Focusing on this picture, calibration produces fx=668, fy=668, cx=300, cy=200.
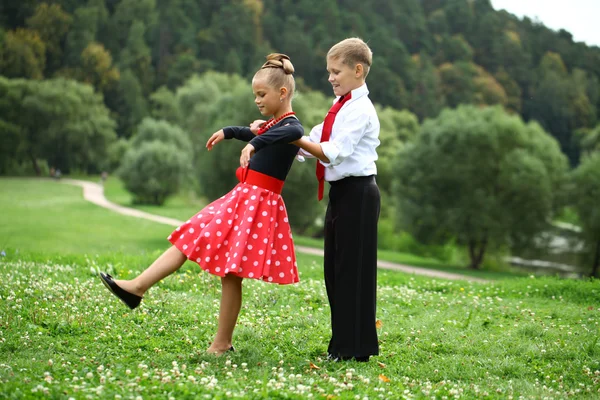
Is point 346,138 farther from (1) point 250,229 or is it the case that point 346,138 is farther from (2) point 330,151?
(1) point 250,229

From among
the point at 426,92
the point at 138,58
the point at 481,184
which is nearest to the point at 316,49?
the point at 426,92

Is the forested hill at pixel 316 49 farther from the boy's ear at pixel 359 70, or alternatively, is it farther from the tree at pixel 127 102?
the boy's ear at pixel 359 70

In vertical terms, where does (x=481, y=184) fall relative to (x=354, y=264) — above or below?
above

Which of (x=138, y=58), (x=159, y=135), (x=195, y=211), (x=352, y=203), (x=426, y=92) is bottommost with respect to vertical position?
(x=195, y=211)

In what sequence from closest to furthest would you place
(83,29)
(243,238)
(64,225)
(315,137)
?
1. (243,238)
2. (315,137)
3. (64,225)
4. (83,29)

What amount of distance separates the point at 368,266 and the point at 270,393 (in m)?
1.87

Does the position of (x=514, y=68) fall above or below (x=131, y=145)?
above

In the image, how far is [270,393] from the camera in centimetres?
454

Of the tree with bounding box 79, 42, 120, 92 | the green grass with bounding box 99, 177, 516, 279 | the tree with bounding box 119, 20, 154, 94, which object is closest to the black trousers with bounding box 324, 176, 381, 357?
the green grass with bounding box 99, 177, 516, 279

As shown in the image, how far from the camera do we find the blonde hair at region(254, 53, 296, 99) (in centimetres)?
573

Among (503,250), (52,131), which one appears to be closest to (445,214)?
(503,250)

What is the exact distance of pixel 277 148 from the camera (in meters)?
5.80

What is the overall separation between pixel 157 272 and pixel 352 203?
180 cm

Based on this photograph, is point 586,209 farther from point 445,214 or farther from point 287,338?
point 287,338
